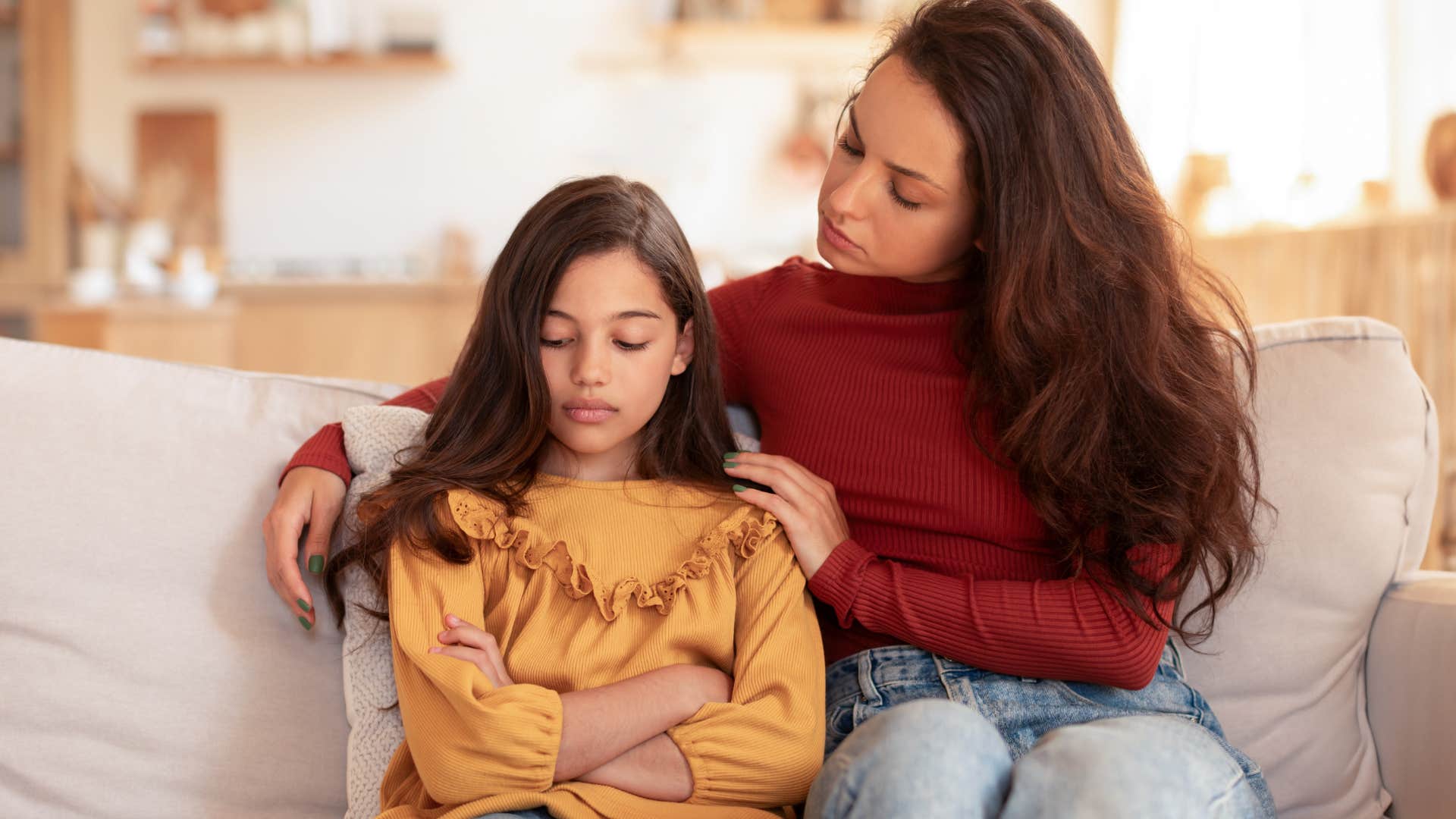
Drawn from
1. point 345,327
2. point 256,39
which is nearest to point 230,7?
point 256,39

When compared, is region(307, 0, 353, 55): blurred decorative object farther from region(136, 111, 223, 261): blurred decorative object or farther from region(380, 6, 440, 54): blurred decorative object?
region(136, 111, 223, 261): blurred decorative object

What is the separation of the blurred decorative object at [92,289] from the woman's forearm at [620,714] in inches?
130

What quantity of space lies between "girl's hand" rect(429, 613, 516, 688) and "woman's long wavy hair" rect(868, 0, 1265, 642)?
0.54 meters

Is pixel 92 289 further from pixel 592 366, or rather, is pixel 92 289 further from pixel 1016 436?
pixel 1016 436

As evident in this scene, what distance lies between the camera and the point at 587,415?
4.04 feet

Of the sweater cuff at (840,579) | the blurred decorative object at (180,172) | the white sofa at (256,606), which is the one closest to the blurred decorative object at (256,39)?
the blurred decorative object at (180,172)

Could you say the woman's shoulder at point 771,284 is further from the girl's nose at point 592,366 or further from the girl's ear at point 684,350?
the girl's nose at point 592,366

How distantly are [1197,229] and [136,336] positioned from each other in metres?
3.30

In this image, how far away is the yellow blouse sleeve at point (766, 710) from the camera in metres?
1.12

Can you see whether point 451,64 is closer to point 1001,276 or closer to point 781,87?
point 781,87

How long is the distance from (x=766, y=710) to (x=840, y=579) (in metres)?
0.16

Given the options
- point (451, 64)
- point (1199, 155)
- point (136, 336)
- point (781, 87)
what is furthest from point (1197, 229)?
point (136, 336)

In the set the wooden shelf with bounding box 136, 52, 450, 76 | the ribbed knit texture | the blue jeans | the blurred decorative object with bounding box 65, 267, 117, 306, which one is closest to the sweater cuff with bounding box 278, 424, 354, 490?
the ribbed knit texture

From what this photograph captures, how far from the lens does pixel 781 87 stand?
15.6ft
